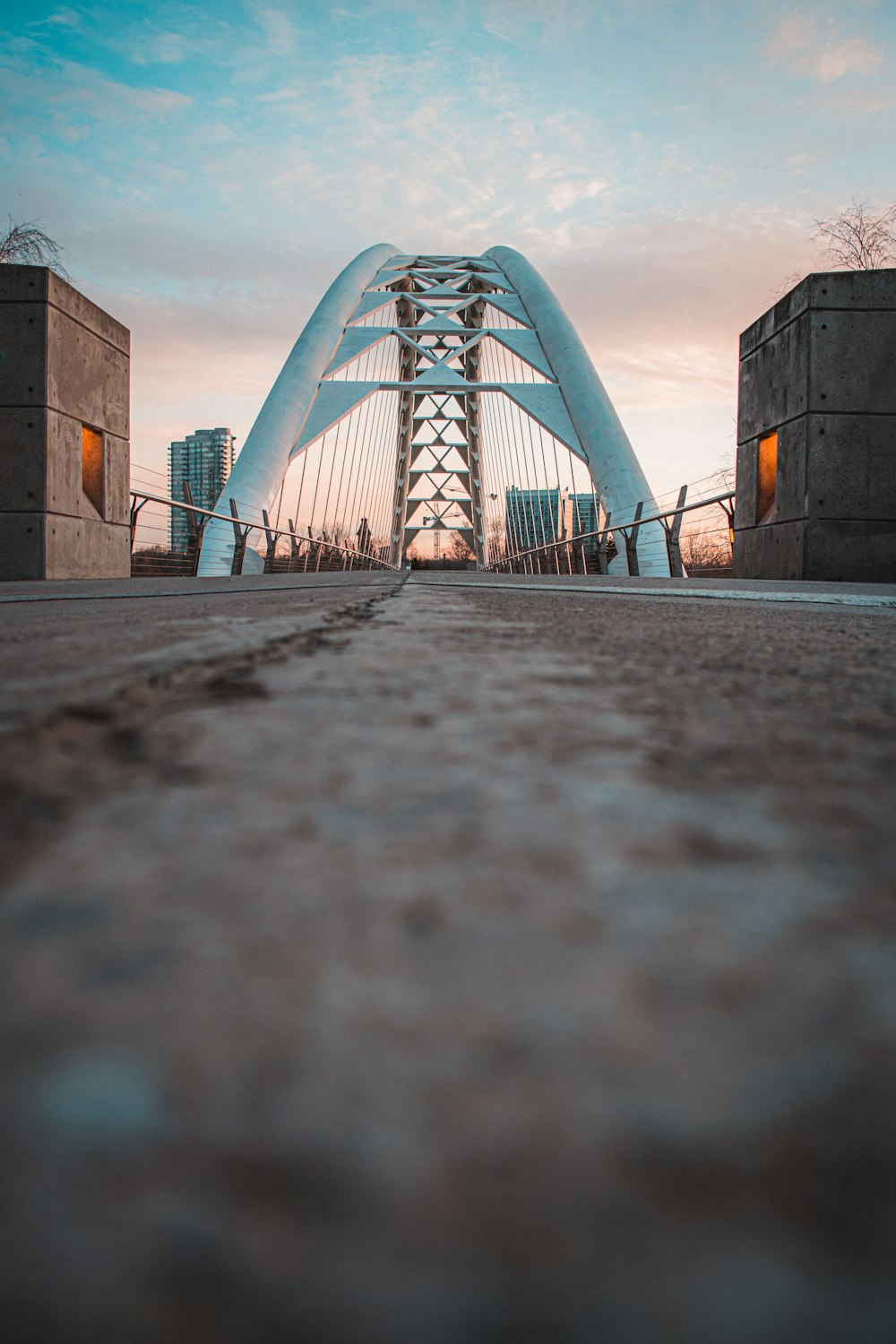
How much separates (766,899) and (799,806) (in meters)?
0.09

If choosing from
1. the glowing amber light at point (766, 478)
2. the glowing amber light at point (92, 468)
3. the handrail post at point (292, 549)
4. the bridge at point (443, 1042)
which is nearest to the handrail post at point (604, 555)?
the glowing amber light at point (766, 478)

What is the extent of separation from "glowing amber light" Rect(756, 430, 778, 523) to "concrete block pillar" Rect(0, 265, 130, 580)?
5.61 m

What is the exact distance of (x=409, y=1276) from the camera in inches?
5.0

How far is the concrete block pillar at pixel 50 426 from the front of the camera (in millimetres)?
6195

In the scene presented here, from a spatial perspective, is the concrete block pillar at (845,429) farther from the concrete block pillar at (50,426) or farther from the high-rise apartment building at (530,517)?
the high-rise apartment building at (530,517)

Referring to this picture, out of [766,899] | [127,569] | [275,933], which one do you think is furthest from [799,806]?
[127,569]

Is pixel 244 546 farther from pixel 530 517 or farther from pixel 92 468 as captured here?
pixel 530 517

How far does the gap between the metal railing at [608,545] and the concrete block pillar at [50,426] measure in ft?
16.3

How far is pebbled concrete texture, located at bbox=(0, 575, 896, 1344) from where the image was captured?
0.42 feet

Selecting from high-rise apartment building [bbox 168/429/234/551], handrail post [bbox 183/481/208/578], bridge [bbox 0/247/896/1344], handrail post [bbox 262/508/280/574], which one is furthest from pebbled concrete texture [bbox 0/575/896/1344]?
high-rise apartment building [bbox 168/429/234/551]

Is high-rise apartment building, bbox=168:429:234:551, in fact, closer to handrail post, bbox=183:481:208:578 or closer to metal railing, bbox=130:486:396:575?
metal railing, bbox=130:486:396:575

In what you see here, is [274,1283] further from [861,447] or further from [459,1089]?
[861,447]

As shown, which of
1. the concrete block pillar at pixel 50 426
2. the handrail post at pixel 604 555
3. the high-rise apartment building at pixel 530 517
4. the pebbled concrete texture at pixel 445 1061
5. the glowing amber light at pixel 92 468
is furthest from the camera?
the high-rise apartment building at pixel 530 517

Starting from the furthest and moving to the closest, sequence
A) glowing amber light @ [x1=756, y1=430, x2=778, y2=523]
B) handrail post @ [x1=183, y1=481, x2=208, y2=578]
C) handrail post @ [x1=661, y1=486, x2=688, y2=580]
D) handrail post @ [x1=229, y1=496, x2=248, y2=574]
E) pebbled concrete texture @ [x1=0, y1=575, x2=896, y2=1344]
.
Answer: handrail post @ [x1=229, y1=496, x2=248, y2=574] < handrail post @ [x1=183, y1=481, x2=208, y2=578] < handrail post @ [x1=661, y1=486, x2=688, y2=580] < glowing amber light @ [x1=756, y1=430, x2=778, y2=523] < pebbled concrete texture @ [x1=0, y1=575, x2=896, y2=1344]
